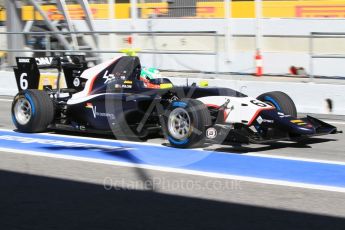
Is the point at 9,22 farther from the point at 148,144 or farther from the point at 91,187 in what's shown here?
the point at 91,187

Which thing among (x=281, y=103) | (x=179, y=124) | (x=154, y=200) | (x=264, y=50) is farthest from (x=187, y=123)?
(x=264, y=50)

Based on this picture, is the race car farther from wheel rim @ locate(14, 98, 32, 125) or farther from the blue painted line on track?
the blue painted line on track

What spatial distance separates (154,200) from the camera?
19.2 feet

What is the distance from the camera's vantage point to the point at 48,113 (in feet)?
31.6

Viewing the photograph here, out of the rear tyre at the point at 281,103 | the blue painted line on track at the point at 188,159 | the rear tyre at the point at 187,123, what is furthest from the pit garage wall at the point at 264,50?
the blue painted line on track at the point at 188,159

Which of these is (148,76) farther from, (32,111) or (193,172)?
(193,172)

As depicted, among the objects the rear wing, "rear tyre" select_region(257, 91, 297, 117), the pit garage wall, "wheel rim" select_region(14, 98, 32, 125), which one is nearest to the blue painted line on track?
"wheel rim" select_region(14, 98, 32, 125)

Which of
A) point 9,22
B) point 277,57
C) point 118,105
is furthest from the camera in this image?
point 9,22

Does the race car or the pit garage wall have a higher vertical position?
the pit garage wall

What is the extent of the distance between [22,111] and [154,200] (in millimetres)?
4815

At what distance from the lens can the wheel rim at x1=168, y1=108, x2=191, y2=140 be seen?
823cm

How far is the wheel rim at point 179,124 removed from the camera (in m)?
8.23

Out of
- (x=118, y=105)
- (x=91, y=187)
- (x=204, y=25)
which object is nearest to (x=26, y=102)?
(x=118, y=105)

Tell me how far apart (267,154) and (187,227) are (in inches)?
135
